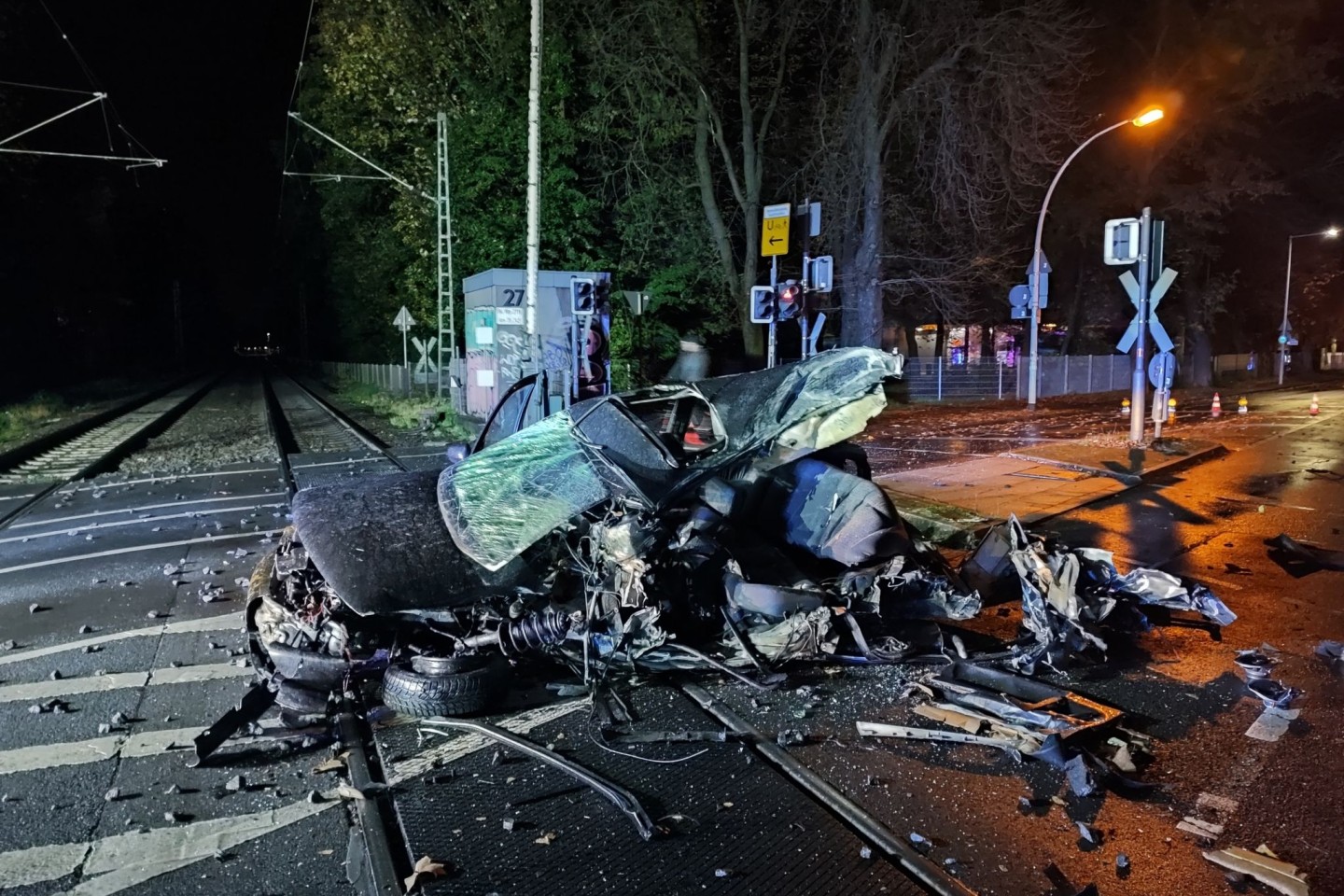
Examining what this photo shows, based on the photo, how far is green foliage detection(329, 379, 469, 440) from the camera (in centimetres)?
1994

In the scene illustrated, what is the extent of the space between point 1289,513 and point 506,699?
9.33 m

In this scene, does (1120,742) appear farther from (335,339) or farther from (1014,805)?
(335,339)

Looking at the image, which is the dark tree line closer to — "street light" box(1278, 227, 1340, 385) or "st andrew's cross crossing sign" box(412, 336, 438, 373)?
"st andrew's cross crossing sign" box(412, 336, 438, 373)

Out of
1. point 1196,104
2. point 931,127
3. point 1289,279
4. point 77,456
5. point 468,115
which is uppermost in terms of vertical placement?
point 1196,104

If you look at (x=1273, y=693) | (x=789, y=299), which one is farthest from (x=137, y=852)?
(x=789, y=299)

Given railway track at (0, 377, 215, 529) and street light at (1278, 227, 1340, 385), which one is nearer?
railway track at (0, 377, 215, 529)

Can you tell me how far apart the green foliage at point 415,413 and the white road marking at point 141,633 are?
12655 millimetres

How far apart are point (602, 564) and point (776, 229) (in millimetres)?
9866

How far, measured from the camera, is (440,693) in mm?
4402

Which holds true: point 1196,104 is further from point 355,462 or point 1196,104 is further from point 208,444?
point 208,444

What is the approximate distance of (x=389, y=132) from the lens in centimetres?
2869

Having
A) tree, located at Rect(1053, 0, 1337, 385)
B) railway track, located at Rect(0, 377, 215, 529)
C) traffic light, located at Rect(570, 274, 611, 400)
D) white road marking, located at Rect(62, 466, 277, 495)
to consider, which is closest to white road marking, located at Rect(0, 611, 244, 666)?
railway track, located at Rect(0, 377, 215, 529)

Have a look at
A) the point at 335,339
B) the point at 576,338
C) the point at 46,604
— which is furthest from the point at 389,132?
the point at 335,339

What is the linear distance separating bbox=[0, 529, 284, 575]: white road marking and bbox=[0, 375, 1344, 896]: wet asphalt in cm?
5
